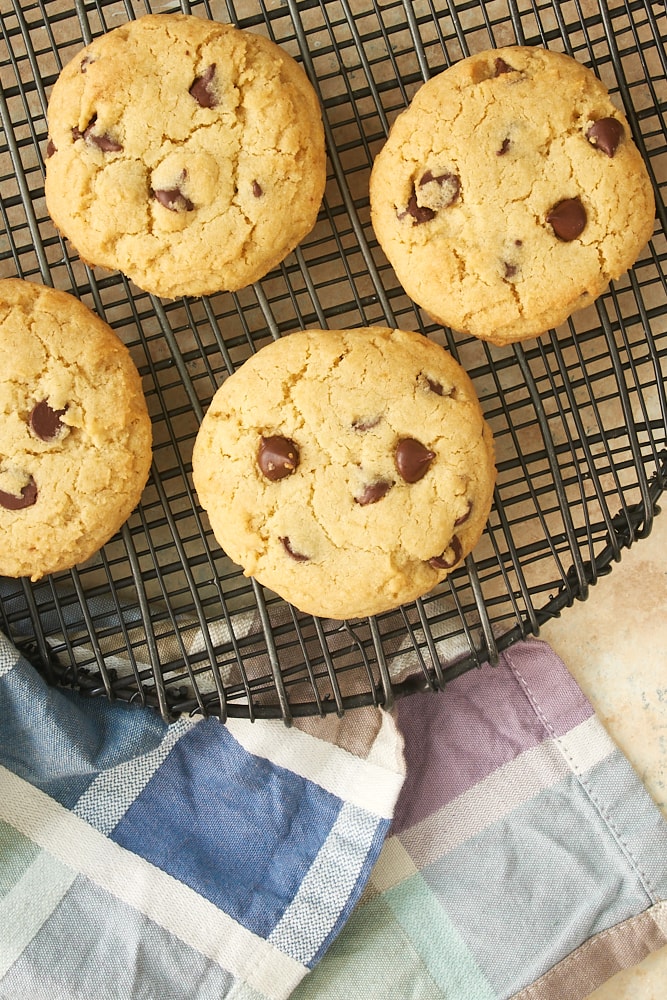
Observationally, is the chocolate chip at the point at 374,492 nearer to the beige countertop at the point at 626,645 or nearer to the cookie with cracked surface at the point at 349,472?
the cookie with cracked surface at the point at 349,472

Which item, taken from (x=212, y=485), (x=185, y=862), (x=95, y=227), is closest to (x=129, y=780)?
(x=185, y=862)

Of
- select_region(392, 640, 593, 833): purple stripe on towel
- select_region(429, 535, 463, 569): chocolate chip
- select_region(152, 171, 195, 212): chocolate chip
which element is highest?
select_region(152, 171, 195, 212): chocolate chip

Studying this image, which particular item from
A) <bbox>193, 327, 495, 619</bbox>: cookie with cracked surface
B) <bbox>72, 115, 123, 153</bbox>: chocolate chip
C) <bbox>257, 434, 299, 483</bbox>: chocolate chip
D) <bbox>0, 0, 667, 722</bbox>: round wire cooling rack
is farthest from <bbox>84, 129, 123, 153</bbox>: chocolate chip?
<bbox>257, 434, 299, 483</bbox>: chocolate chip

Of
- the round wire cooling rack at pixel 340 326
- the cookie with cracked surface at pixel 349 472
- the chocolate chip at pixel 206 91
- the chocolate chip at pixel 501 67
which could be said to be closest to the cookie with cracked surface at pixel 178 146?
the chocolate chip at pixel 206 91

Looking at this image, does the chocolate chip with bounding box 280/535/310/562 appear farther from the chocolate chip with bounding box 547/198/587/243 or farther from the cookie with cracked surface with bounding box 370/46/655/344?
the chocolate chip with bounding box 547/198/587/243

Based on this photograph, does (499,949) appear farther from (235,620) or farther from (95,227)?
(95,227)

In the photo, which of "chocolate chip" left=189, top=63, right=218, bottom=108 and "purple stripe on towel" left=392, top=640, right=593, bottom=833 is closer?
"chocolate chip" left=189, top=63, right=218, bottom=108
